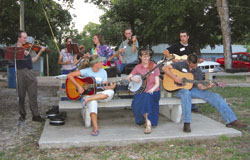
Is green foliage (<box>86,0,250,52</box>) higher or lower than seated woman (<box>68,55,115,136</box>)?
higher

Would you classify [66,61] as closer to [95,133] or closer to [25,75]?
[25,75]

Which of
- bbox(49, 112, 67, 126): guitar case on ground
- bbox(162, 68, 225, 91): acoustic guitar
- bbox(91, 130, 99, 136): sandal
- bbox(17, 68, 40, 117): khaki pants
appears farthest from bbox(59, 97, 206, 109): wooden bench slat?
bbox(17, 68, 40, 117): khaki pants

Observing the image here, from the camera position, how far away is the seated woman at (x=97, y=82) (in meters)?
4.67

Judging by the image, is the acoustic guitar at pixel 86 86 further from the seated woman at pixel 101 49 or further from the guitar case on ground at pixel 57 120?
the seated woman at pixel 101 49

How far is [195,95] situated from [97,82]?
1.84m

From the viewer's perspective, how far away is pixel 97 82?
16.2 feet

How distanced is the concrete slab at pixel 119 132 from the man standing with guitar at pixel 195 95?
0.21 m

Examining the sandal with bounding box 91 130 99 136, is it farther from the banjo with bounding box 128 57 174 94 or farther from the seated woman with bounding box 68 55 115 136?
the banjo with bounding box 128 57 174 94

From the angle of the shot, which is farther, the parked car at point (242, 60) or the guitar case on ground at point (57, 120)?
the parked car at point (242, 60)

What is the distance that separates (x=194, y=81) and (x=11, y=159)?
3.23m

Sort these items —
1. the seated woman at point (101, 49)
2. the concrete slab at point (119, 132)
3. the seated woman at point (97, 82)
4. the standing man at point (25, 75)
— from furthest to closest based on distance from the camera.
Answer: the seated woman at point (101, 49) < the standing man at point (25, 75) < the seated woman at point (97, 82) < the concrete slab at point (119, 132)

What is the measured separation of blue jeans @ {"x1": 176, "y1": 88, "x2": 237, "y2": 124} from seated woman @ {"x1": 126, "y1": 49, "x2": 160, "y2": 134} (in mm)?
470

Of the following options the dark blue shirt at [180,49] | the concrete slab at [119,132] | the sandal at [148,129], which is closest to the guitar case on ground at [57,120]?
the concrete slab at [119,132]

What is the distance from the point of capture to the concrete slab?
4.27 m
